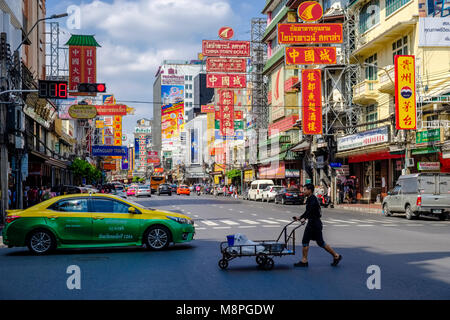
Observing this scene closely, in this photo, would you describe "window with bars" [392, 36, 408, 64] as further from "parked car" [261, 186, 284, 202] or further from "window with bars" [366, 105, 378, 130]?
"parked car" [261, 186, 284, 202]

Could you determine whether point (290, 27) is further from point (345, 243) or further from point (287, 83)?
point (287, 83)

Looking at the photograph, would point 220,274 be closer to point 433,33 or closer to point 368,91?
point 433,33

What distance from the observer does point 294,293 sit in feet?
26.8

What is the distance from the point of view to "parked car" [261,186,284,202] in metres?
50.8

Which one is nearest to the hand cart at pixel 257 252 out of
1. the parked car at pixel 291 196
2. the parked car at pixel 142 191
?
the parked car at pixel 291 196

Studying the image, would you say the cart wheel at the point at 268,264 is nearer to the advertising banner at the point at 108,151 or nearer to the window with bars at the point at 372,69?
the window with bars at the point at 372,69

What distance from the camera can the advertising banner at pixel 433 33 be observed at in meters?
29.0

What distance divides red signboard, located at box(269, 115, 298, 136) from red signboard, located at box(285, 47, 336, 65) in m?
24.8

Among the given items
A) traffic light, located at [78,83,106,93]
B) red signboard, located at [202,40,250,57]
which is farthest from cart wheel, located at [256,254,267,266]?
red signboard, located at [202,40,250,57]

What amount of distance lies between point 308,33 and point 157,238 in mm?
24591

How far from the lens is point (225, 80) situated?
157 feet
